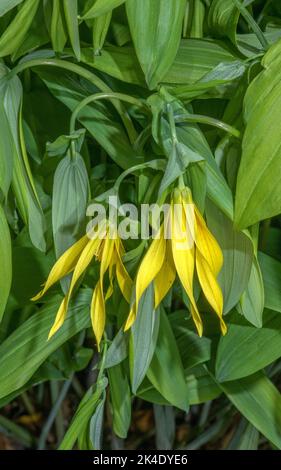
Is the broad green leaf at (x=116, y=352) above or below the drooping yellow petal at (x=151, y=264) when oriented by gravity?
below

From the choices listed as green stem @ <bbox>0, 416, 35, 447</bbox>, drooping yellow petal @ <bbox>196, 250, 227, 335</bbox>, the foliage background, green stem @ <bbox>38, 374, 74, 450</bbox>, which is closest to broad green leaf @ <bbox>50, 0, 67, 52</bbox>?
the foliage background

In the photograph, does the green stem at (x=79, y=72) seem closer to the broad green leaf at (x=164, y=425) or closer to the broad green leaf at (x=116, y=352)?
the broad green leaf at (x=116, y=352)

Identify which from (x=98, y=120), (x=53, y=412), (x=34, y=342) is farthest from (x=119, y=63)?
(x=53, y=412)

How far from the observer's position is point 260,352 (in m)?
0.78

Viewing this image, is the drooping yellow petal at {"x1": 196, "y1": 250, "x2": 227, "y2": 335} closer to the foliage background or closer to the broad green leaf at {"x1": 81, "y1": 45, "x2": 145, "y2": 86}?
the foliage background

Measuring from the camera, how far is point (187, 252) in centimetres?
54

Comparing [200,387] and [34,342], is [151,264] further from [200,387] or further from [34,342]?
[200,387]

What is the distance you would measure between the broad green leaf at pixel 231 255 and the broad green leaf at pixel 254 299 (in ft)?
0.05

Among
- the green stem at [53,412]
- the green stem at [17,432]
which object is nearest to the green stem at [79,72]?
the green stem at [53,412]

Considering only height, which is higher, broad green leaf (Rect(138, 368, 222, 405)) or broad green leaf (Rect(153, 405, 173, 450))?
broad green leaf (Rect(138, 368, 222, 405))

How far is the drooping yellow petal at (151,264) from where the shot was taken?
55 centimetres

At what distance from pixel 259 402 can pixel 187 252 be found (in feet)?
1.17

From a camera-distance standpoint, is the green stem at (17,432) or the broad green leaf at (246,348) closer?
the broad green leaf at (246,348)

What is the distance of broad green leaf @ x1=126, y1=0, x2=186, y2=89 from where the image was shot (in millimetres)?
624
